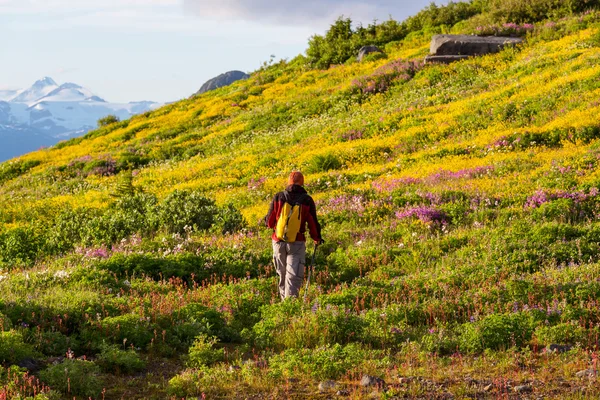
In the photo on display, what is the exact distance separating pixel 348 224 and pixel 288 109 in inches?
849

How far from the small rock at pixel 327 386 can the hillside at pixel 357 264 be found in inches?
1.0

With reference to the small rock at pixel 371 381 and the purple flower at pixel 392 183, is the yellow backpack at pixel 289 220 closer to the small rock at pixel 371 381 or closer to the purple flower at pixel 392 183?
the small rock at pixel 371 381

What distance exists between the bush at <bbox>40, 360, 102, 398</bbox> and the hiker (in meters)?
3.92

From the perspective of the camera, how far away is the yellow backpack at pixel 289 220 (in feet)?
31.3

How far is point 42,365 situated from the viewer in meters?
6.79

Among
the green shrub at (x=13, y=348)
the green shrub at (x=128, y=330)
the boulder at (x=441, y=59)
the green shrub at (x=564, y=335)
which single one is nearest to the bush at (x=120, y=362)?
the green shrub at (x=128, y=330)

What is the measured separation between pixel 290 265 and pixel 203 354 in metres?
2.84

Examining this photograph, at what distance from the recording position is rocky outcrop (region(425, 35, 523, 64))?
32.6m

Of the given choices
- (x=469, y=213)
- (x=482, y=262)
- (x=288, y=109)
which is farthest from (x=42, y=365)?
(x=288, y=109)

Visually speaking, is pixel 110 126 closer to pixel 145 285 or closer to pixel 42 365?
pixel 145 285

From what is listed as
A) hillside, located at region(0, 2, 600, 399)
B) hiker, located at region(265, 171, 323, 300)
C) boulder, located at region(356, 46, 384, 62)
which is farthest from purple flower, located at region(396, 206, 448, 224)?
boulder, located at region(356, 46, 384, 62)

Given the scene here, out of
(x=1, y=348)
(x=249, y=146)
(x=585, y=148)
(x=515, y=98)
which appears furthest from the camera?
(x=249, y=146)

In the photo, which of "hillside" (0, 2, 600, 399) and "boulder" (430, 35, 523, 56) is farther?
"boulder" (430, 35, 523, 56)

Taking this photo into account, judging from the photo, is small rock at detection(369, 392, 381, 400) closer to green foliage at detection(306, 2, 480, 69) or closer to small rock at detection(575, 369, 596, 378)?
small rock at detection(575, 369, 596, 378)
